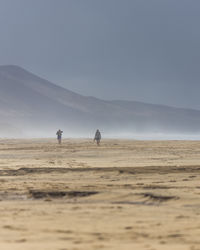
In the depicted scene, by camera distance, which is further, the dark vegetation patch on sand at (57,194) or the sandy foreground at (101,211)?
the dark vegetation patch on sand at (57,194)

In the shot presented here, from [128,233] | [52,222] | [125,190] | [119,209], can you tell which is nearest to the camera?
[128,233]

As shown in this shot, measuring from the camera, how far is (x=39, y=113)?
17912 cm

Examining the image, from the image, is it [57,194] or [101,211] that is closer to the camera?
[101,211]

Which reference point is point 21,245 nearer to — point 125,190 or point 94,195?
point 94,195

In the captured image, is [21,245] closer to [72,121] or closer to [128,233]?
[128,233]

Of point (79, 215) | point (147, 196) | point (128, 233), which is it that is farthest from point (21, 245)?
point (147, 196)

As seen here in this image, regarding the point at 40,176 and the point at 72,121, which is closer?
the point at 40,176

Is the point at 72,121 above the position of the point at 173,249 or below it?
above

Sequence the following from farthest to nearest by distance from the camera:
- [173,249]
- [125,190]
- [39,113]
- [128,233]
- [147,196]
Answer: [39,113] < [125,190] < [147,196] < [128,233] < [173,249]

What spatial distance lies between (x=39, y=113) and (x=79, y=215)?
560 feet

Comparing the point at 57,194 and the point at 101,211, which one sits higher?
the point at 57,194

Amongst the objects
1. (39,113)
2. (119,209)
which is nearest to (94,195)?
(119,209)

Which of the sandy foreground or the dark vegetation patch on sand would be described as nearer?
the sandy foreground

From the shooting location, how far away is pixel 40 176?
16406 millimetres
